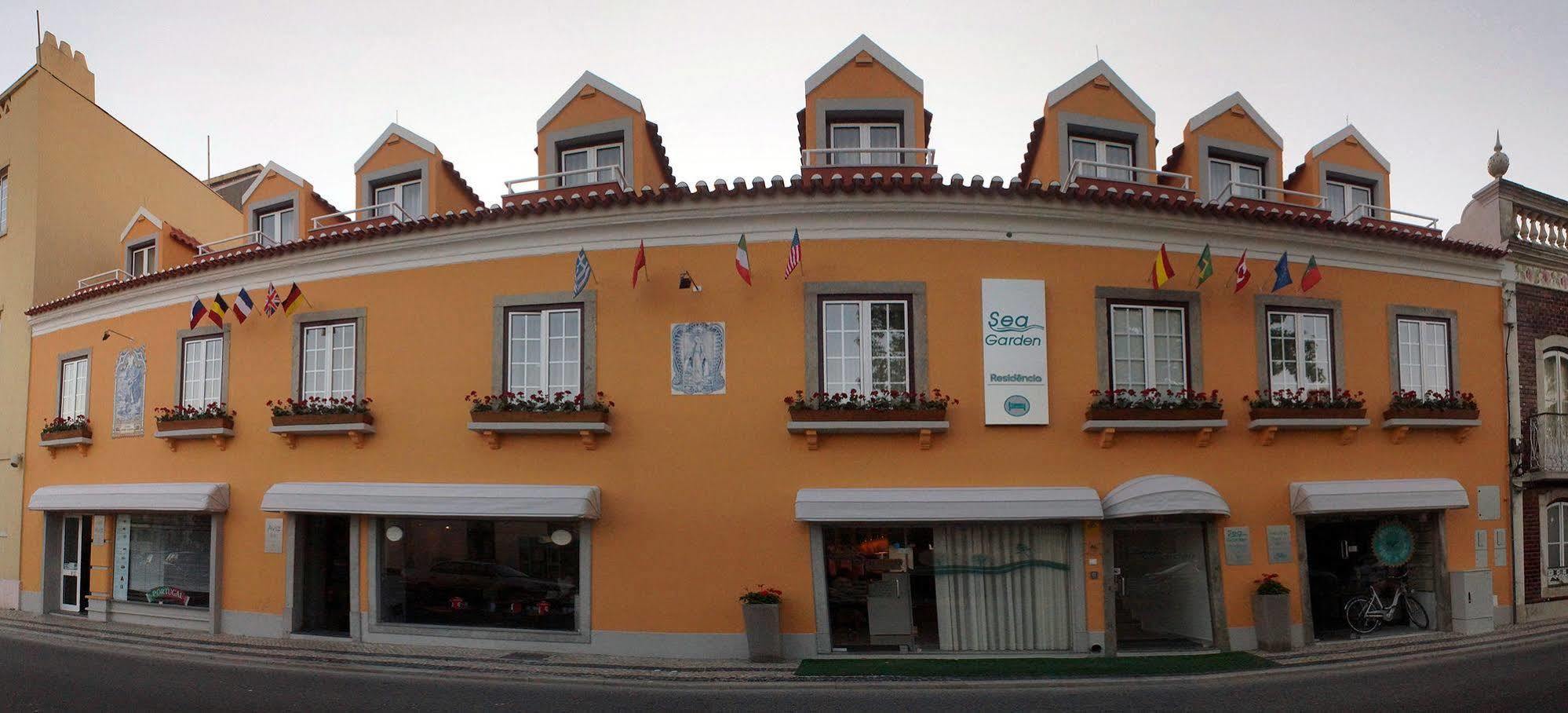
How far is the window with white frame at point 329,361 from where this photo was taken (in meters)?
14.6

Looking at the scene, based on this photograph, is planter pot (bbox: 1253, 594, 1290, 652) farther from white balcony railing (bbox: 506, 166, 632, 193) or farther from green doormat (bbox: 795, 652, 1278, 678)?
white balcony railing (bbox: 506, 166, 632, 193)

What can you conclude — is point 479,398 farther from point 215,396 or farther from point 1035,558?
point 1035,558

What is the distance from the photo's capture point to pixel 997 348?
12641 millimetres

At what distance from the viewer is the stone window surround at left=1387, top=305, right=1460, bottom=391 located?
14125 millimetres

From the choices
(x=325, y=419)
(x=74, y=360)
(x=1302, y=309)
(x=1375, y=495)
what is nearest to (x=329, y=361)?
(x=325, y=419)

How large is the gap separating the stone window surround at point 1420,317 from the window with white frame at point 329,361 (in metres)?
17.6

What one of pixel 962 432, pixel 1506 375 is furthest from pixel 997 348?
pixel 1506 375

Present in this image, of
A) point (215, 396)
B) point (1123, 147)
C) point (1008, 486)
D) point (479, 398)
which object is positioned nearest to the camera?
point (1008, 486)

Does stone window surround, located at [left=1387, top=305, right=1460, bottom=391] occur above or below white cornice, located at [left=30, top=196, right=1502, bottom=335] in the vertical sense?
below

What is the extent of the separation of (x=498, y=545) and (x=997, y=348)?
8.55 m

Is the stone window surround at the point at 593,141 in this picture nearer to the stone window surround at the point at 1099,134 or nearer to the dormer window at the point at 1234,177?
the stone window surround at the point at 1099,134

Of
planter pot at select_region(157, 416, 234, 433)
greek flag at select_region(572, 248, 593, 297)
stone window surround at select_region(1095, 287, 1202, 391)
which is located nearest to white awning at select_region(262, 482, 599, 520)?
planter pot at select_region(157, 416, 234, 433)

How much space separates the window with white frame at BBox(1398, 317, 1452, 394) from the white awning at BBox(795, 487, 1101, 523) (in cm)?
654

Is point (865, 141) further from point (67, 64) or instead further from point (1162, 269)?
point (67, 64)
